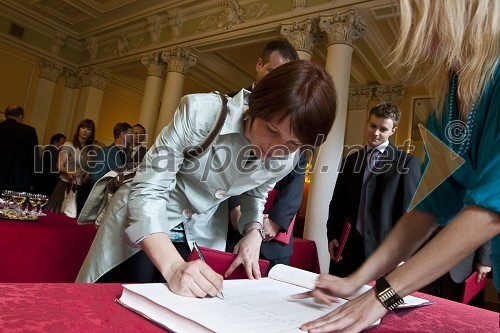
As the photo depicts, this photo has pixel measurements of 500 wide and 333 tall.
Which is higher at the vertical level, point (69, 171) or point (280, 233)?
point (69, 171)

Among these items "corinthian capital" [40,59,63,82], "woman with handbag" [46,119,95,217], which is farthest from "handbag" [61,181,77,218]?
"corinthian capital" [40,59,63,82]

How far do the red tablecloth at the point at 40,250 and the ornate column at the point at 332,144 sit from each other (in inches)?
172

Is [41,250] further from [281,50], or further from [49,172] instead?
[49,172]

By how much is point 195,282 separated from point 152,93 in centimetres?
970

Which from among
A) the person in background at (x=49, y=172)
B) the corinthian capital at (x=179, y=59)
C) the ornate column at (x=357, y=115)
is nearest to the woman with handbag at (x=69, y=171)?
the person in background at (x=49, y=172)

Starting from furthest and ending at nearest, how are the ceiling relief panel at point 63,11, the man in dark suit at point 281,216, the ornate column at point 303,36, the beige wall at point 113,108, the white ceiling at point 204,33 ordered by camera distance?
1. the beige wall at point 113,108
2. the ceiling relief panel at point 63,11
3. the white ceiling at point 204,33
4. the ornate column at point 303,36
5. the man in dark suit at point 281,216

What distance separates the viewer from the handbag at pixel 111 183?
123 cm

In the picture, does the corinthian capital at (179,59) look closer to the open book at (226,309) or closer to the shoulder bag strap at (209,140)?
the shoulder bag strap at (209,140)

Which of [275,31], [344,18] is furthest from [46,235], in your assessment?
[275,31]

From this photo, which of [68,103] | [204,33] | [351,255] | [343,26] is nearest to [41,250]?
[351,255]

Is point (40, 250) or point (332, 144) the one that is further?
point (332, 144)

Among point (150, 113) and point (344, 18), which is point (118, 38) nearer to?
point (150, 113)

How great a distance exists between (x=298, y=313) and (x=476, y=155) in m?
0.52

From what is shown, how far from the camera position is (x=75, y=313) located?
2.08 ft
